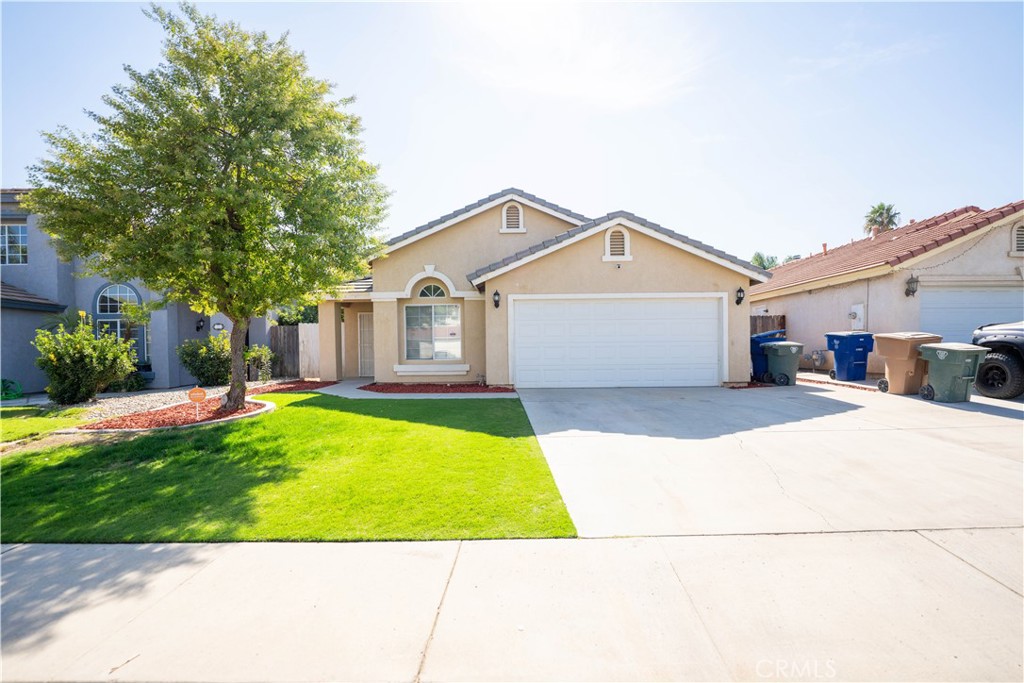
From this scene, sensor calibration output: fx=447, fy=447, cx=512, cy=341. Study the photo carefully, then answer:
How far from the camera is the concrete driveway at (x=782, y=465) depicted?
13.2 feet

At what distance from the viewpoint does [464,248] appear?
45.1ft

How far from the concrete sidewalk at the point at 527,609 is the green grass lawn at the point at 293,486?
1.06 ft

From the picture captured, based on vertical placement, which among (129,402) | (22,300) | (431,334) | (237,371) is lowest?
(129,402)

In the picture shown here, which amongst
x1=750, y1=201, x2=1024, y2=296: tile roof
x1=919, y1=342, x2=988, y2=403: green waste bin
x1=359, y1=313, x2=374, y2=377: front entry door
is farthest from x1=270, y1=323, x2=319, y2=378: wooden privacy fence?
x1=750, y1=201, x2=1024, y2=296: tile roof

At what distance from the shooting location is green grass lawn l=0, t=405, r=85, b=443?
7548 mm

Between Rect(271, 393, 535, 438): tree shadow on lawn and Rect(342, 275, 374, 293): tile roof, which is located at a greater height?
Rect(342, 275, 374, 293): tile roof

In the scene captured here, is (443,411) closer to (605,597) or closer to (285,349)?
(605,597)

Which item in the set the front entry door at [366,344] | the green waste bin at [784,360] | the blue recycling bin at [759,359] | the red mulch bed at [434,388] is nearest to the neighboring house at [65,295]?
the front entry door at [366,344]

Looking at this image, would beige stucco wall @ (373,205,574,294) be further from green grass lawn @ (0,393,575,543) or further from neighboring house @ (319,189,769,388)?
green grass lawn @ (0,393,575,543)

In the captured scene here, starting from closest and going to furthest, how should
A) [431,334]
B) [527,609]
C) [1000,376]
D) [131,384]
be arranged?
1. [527,609]
2. [1000,376]
3. [431,334]
4. [131,384]

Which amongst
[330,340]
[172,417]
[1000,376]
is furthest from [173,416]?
[1000,376]

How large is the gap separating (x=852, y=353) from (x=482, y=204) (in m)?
11.6

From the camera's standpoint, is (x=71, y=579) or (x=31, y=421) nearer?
(x=71, y=579)

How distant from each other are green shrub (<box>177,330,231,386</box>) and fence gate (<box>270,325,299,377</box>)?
2.07 metres
